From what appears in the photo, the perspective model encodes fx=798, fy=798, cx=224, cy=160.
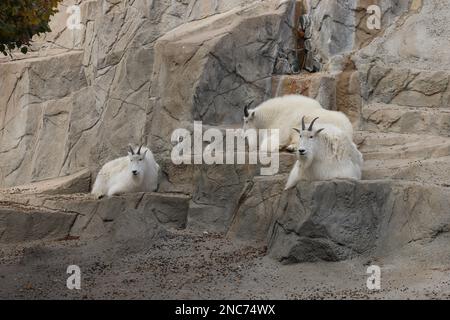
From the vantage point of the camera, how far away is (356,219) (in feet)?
34.3

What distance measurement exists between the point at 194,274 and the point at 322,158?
97.6 inches

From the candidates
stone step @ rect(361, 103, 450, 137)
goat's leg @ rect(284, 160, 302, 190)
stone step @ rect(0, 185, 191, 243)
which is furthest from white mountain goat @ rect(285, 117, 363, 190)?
stone step @ rect(361, 103, 450, 137)

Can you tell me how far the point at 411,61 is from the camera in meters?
15.6

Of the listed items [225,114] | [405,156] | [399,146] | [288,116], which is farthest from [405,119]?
[225,114]

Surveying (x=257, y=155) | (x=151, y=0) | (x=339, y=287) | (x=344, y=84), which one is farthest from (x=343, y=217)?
(x=151, y=0)

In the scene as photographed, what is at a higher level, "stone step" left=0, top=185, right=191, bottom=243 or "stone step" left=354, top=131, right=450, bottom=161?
"stone step" left=354, top=131, right=450, bottom=161

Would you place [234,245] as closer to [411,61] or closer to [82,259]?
[82,259]

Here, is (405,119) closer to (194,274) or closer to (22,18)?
(194,274)

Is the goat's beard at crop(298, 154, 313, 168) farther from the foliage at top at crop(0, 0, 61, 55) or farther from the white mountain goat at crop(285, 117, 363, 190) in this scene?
the foliage at top at crop(0, 0, 61, 55)

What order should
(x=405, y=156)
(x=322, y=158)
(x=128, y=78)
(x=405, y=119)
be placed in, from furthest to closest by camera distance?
(x=128, y=78) < (x=405, y=119) < (x=405, y=156) < (x=322, y=158)

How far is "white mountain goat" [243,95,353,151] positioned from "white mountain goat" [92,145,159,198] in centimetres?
181

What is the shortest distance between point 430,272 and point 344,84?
654cm

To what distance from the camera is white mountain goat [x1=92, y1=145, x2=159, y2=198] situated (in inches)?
536

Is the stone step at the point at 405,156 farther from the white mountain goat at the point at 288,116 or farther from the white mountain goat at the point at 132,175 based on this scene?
the white mountain goat at the point at 132,175
